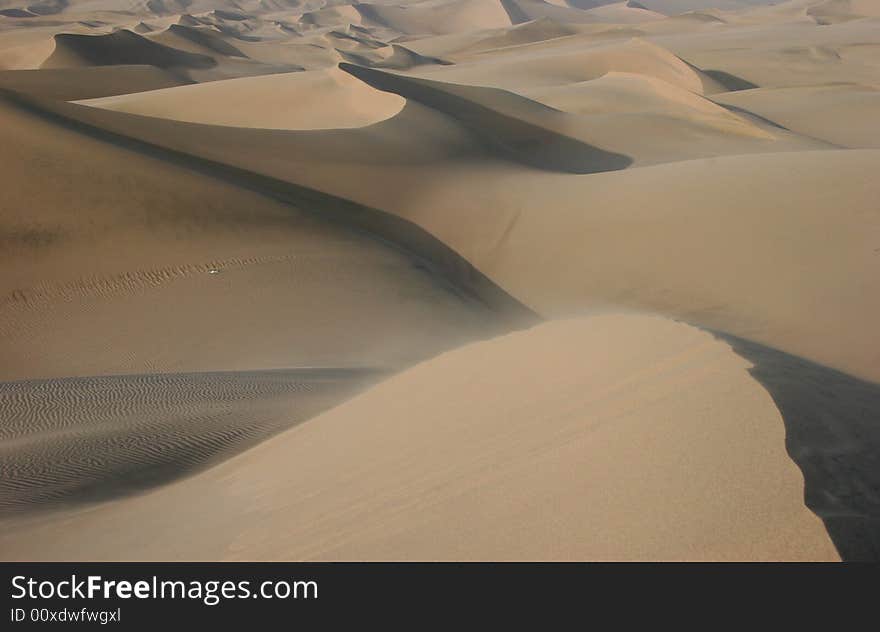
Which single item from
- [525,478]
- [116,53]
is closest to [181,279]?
[525,478]

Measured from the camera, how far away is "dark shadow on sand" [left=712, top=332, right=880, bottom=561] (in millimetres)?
1865

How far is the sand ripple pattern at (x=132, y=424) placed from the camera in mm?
3652

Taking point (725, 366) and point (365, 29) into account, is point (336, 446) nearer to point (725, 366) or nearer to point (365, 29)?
point (725, 366)

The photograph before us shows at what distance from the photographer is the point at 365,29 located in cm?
6359

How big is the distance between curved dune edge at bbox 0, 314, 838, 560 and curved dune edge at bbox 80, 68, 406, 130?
12733mm

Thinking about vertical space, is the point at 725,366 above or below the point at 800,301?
above

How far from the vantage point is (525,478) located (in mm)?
2492

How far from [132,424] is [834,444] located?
12.6 ft

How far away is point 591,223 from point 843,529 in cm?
857

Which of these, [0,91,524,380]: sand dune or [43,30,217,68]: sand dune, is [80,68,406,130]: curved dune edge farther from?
[43,30,217,68]: sand dune

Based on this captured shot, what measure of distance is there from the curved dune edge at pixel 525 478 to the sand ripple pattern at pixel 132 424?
0.29 m

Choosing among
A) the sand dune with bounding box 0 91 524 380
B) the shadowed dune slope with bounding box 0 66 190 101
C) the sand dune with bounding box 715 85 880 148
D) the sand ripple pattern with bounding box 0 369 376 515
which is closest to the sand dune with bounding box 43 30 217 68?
the shadowed dune slope with bounding box 0 66 190 101

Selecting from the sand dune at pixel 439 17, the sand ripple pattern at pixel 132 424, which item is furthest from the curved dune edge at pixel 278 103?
the sand dune at pixel 439 17

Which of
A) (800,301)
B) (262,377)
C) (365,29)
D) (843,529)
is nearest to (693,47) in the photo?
(365,29)
